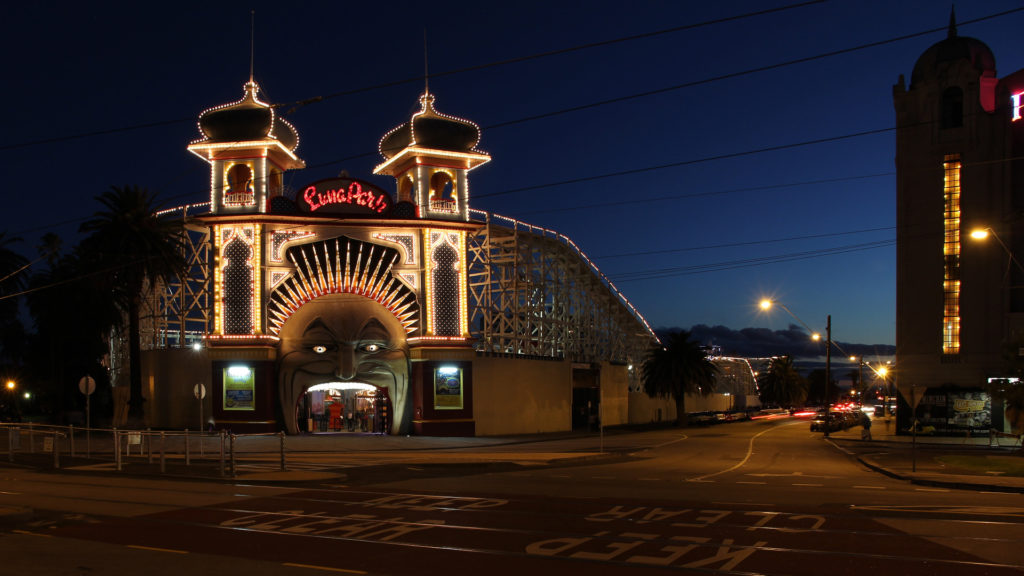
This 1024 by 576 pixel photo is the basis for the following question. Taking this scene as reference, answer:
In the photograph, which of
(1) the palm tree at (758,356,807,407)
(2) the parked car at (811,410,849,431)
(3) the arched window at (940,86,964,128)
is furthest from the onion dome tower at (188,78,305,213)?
(1) the palm tree at (758,356,807,407)

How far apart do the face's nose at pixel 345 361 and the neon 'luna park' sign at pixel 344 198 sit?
725 cm

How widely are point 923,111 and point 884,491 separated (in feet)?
117

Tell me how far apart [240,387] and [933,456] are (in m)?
32.7

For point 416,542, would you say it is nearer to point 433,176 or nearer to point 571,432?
point 433,176

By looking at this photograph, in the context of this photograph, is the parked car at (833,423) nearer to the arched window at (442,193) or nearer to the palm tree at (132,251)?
the arched window at (442,193)

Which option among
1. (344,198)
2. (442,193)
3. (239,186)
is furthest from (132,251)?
(442,193)

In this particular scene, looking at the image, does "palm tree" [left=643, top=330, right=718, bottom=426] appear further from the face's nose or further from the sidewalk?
the face's nose

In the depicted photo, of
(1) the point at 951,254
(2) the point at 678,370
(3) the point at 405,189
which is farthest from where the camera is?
(2) the point at 678,370

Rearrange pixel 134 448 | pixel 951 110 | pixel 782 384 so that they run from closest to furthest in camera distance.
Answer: pixel 134 448 < pixel 951 110 < pixel 782 384

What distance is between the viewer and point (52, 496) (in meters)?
18.5

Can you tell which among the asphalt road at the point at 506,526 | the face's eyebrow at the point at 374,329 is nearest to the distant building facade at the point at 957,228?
the asphalt road at the point at 506,526

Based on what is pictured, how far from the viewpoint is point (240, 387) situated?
142 ft

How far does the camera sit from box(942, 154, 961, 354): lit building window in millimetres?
47812

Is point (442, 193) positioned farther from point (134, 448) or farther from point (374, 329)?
point (134, 448)
